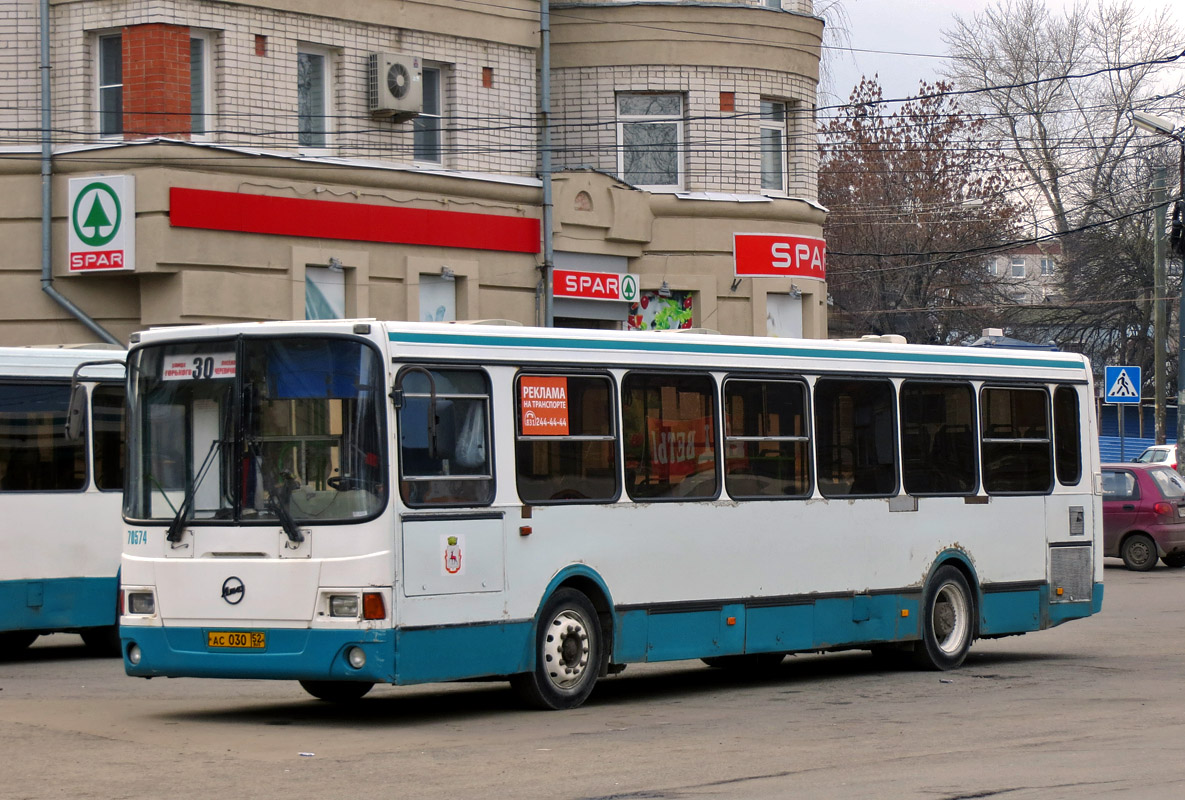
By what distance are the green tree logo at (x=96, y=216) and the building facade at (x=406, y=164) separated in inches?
1.3

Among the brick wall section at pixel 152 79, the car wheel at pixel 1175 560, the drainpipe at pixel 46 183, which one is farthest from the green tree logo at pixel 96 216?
the car wheel at pixel 1175 560

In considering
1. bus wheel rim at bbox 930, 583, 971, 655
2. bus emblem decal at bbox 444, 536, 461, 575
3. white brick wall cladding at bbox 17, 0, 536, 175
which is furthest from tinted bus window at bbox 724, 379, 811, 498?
white brick wall cladding at bbox 17, 0, 536, 175

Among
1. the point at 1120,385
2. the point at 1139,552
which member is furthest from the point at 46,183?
the point at 1120,385

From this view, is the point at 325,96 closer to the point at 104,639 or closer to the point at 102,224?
the point at 102,224

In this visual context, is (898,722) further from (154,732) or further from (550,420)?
(154,732)

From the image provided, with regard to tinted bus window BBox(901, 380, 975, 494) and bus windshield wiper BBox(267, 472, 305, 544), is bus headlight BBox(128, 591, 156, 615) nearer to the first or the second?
bus windshield wiper BBox(267, 472, 305, 544)

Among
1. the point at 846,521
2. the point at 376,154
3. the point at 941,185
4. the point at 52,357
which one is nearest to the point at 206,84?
the point at 376,154

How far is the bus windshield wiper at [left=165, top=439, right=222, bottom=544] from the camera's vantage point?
11.8 m

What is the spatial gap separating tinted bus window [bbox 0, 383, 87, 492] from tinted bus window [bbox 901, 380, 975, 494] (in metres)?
6.90

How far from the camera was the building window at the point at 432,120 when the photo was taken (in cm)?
2720

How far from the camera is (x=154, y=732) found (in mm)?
11344

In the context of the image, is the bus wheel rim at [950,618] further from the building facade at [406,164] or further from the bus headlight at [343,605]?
the building facade at [406,164]

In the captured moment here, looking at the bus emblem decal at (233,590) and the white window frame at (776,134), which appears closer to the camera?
the bus emblem decal at (233,590)

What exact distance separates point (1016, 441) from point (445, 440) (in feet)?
20.2
